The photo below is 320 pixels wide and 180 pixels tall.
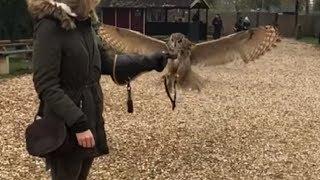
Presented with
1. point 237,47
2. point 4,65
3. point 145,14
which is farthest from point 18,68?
point 145,14

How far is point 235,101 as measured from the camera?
11.6m

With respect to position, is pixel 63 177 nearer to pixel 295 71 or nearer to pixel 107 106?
pixel 107 106

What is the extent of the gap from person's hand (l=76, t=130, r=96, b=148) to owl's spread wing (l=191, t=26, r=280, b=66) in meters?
4.03

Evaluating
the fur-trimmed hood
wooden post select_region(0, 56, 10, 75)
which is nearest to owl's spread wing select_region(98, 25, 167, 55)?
the fur-trimmed hood

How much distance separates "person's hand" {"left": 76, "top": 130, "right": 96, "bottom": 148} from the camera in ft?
10.3

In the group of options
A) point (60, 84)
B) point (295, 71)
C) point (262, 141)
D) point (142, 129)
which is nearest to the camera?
point (60, 84)

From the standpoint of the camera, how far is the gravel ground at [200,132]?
6.38 meters

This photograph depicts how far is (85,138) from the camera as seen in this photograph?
313 cm

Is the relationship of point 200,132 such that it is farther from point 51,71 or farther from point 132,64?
point 51,71

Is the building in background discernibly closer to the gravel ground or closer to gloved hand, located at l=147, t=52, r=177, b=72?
the gravel ground

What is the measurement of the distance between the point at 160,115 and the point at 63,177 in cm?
644

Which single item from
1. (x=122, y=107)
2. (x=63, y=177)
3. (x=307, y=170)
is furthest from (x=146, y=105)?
(x=63, y=177)

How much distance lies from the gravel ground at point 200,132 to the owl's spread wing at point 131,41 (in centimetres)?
117

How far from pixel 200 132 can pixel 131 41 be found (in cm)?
182
